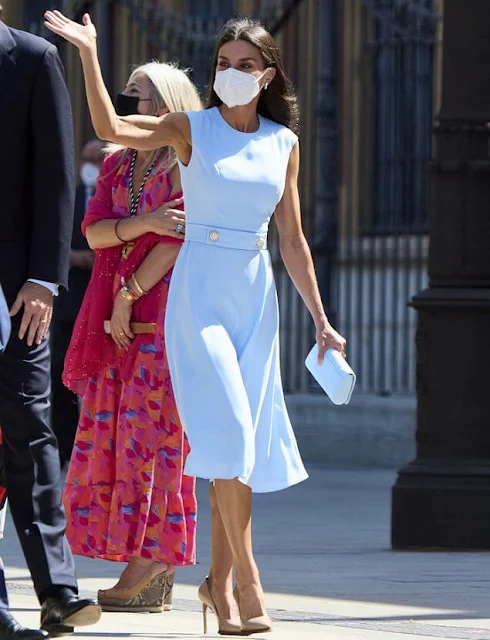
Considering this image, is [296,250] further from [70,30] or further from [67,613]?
[67,613]

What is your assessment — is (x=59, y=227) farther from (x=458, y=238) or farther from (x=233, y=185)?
(x=458, y=238)

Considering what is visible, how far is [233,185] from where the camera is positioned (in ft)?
19.1

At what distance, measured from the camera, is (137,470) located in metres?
6.48

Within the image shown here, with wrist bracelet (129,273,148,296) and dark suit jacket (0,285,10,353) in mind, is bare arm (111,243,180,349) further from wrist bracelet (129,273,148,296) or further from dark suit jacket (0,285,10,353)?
dark suit jacket (0,285,10,353)

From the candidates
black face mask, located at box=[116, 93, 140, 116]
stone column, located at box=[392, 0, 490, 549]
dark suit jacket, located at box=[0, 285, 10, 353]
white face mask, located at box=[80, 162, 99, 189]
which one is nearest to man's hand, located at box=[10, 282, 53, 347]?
dark suit jacket, located at box=[0, 285, 10, 353]

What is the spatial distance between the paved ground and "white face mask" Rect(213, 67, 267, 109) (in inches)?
59.7

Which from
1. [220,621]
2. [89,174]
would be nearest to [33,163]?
[220,621]

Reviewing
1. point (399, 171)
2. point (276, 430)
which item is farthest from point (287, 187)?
point (399, 171)

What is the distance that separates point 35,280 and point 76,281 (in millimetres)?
5766

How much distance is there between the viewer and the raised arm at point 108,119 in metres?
5.45

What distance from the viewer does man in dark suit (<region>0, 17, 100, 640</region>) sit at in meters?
5.47

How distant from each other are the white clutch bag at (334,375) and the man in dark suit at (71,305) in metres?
5.13

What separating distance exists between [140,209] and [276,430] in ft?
3.44

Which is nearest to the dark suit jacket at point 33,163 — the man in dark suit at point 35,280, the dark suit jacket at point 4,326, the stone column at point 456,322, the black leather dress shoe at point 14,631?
the man in dark suit at point 35,280
